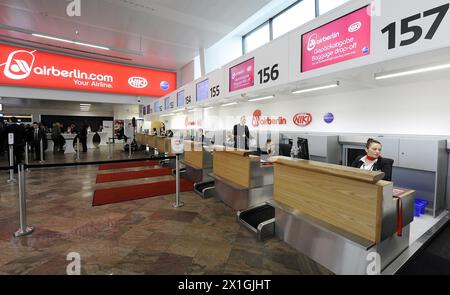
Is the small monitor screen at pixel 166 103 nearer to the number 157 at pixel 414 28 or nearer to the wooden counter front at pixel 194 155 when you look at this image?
the wooden counter front at pixel 194 155

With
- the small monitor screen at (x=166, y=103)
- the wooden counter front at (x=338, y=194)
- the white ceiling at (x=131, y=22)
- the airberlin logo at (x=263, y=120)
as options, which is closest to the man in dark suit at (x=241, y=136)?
the airberlin logo at (x=263, y=120)

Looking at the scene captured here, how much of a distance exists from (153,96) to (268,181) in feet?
30.3

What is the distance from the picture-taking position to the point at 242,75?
5.06 m

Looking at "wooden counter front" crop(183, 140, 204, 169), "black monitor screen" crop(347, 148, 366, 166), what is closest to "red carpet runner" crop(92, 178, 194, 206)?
"wooden counter front" crop(183, 140, 204, 169)

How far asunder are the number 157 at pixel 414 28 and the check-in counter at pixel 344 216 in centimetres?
156

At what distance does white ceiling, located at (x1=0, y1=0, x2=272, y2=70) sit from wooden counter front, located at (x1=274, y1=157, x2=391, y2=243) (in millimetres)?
5081

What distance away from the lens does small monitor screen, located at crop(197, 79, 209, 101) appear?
665 cm

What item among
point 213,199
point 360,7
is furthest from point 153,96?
point 360,7

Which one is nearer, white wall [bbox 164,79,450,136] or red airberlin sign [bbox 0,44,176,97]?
white wall [bbox 164,79,450,136]

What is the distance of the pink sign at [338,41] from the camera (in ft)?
9.10

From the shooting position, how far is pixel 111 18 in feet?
21.9

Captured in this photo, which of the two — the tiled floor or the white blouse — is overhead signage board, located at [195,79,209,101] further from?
the white blouse
